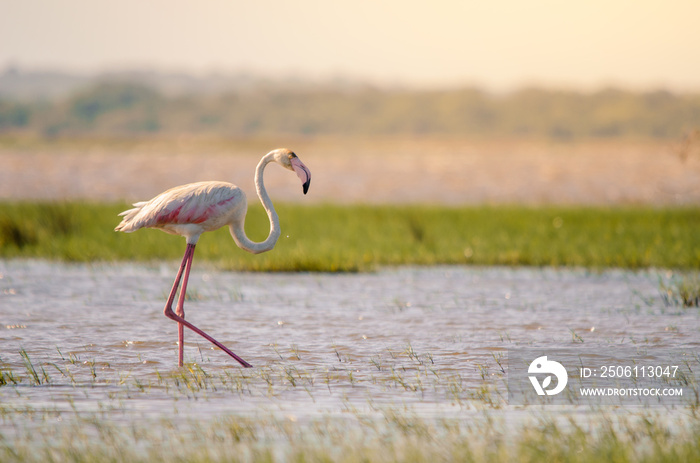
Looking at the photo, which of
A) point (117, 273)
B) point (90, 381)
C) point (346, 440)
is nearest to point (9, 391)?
point (90, 381)

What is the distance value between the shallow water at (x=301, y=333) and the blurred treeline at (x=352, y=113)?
317 ft

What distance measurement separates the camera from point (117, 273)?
13141mm

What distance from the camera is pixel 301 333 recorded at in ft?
28.9

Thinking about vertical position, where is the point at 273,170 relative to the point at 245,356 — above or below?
above

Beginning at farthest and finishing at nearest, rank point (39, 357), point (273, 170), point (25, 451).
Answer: point (273, 170), point (39, 357), point (25, 451)

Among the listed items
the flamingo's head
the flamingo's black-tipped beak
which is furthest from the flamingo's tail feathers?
the flamingo's black-tipped beak

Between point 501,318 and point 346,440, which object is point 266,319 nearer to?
point 501,318

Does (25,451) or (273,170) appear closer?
(25,451)

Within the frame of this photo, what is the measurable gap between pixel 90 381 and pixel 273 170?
32.1 m

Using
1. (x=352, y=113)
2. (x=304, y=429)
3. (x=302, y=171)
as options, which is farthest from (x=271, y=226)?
(x=352, y=113)

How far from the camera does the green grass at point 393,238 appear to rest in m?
14.3

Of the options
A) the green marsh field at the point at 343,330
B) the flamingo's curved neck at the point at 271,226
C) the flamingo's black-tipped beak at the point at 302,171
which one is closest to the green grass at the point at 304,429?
the green marsh field at the point at 343,330

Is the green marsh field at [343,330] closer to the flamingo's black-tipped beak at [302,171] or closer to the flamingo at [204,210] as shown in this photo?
the flamingo at [204,210]

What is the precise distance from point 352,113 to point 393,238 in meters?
106
